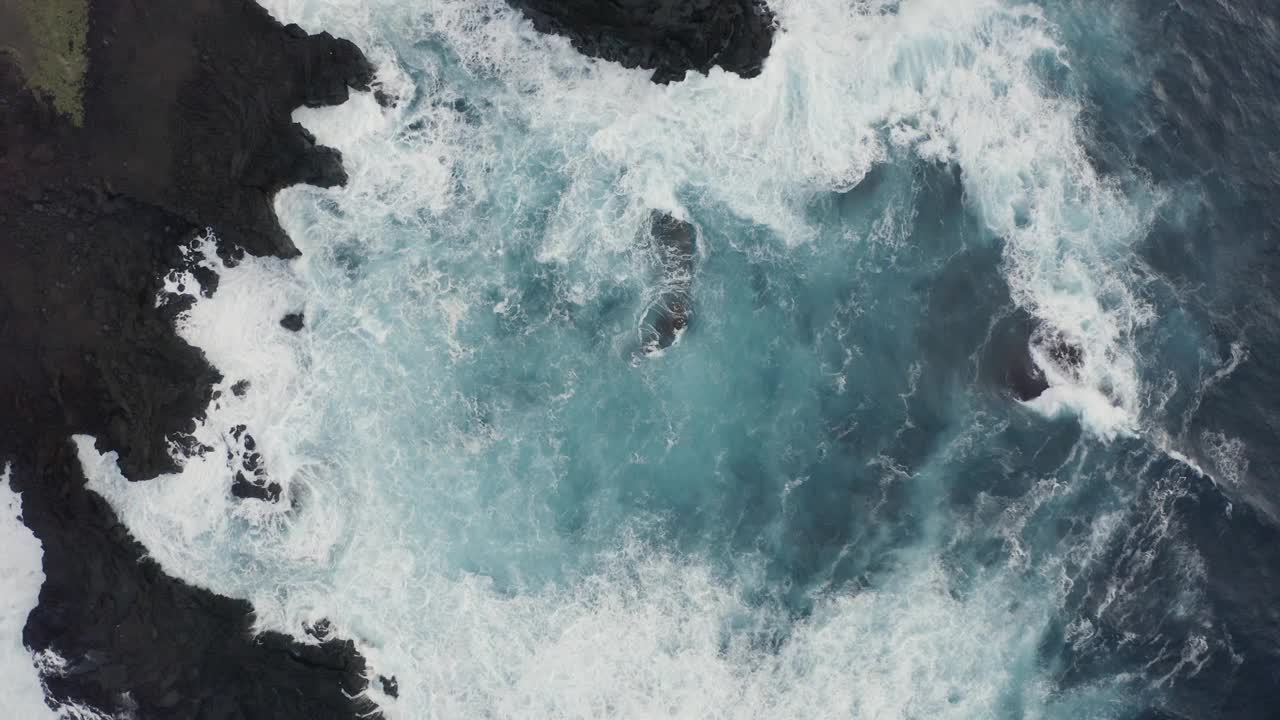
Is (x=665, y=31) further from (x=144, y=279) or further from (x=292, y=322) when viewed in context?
(x=144, y=279)

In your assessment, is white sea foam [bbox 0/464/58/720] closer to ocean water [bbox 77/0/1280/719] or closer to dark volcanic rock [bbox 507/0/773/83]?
ocean water [bbox 77/0/1280/719]

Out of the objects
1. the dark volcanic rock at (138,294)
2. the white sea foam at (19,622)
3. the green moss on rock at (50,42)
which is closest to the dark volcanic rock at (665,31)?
the dark volcanic rock at (138,294)

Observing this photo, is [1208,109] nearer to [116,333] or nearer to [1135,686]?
[1135,686]

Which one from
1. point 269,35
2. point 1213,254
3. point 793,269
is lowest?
point 269,35

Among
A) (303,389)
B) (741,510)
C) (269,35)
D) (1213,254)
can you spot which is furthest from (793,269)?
(269,35)

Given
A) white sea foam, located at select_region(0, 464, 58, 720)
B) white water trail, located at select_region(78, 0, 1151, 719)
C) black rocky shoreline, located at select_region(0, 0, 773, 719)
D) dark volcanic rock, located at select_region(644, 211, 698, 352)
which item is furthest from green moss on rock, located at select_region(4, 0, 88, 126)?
dark volcanic rock, located at select_region(644, 211, 698, 352)
